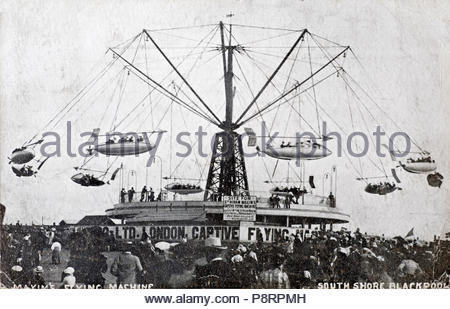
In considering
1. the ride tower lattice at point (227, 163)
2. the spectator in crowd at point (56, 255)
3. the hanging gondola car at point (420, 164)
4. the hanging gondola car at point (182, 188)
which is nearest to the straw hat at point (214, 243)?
the ride tower lattice at point (227, 163)

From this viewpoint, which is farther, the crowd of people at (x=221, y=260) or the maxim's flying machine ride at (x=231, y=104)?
the maxim's flying machine ride at (x=231, y=104)

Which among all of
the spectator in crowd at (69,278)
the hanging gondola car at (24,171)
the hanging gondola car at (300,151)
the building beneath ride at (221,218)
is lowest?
the spectator in crowd at (69,278)

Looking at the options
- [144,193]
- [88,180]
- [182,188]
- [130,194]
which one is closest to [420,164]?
[182,188]

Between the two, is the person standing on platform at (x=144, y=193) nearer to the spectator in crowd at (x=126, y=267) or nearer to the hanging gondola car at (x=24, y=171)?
the spectator in crowd at (x=126, y=267)

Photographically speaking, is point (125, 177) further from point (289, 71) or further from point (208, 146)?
point (289, 71)

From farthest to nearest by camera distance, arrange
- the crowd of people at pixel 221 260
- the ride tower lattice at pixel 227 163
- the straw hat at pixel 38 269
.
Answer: the ride tower lattice at pixel 227 163
the straw hat at pixel 38 269
the crowd of people at pixel 221 260

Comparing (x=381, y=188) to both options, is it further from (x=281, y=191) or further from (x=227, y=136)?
(x=227, y=136)

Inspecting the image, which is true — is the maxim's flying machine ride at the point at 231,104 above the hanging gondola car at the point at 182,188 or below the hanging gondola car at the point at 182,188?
above
